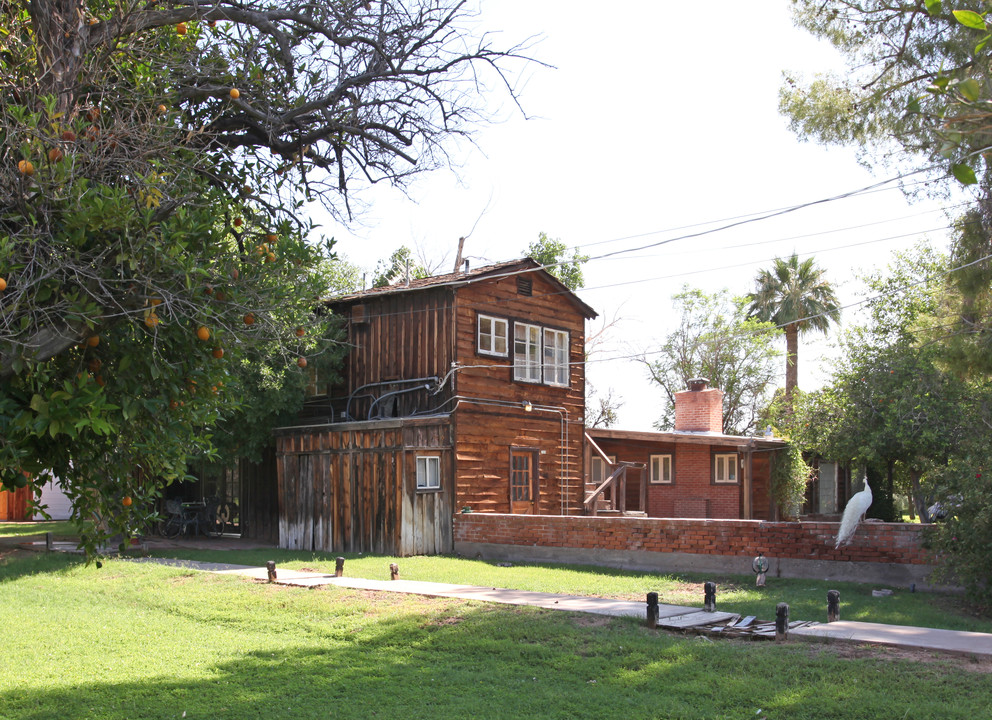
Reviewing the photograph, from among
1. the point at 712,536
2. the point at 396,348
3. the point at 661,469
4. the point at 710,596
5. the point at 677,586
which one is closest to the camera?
the point at 710,596

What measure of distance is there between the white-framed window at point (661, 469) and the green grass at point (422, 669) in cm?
1801

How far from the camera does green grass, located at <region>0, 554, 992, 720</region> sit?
7684 millimetres

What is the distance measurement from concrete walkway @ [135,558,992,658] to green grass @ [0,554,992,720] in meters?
0.44

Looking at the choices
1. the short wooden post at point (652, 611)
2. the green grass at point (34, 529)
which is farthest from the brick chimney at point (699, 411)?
the short wooden post at point (652, 611)

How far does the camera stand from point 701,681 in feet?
27.3

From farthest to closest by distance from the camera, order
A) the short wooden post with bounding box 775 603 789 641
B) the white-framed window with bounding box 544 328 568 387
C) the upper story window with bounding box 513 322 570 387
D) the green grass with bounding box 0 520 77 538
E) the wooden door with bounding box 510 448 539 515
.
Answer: the green grass with bounding box 0 520 77 538 → the white-framed window with bounding box 544 328 568 387 → the upper story window with bounding box 513 322 570 387 → the wooden door with bounding box 510 448 539 515 → the short wooden post with bounding box 775 603 789 641

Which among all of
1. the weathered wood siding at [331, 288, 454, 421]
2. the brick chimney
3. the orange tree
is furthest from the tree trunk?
the orange tree

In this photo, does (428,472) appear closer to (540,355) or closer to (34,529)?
(540,355)

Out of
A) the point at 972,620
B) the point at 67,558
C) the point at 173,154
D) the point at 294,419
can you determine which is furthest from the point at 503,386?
the point at 173,154

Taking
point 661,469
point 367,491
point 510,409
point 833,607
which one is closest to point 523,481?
point 510,409

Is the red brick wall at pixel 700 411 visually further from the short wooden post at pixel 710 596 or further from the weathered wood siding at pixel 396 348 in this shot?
the short wooden post at pixel 710 596

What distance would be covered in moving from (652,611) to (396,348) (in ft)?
42.0

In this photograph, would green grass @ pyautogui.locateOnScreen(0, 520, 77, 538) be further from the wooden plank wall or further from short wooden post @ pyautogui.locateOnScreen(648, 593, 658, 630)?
short wooden post @ pyautogui.locateOnScreen(648, 593, 658, 630)

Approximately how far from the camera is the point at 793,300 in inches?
1684
